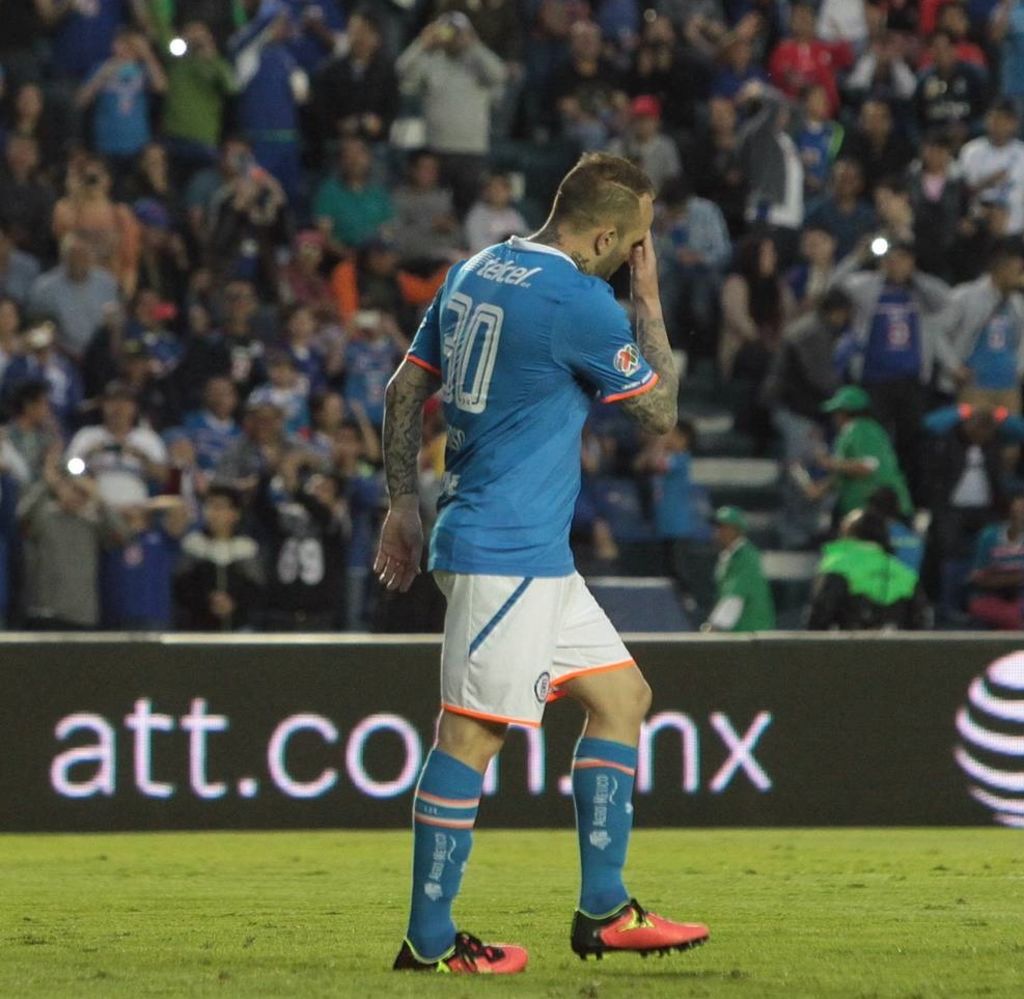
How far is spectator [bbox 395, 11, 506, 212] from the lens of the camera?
63.1ft

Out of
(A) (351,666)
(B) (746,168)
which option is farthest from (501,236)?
(A) (351,666)

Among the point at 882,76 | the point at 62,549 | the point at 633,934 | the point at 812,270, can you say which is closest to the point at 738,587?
the point at 62,549

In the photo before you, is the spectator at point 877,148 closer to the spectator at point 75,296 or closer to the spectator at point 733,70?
the spectator at point 733,70

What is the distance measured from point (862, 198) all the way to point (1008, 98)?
201 centimetres

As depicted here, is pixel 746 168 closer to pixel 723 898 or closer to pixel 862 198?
pixel 862 198

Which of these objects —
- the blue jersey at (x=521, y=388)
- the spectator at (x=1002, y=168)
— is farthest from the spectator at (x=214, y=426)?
the blue jersey at (x=521, y=388)

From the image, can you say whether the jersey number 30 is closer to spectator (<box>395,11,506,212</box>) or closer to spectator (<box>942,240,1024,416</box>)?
spectator (<box>942,240,1024,416</box>)

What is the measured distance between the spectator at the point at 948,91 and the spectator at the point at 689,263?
9.73 ft

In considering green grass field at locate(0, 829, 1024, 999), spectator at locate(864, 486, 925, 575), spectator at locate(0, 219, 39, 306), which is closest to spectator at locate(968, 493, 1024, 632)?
spectator at locate(864, 486, 925, 575)

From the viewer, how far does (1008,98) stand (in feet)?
69.3

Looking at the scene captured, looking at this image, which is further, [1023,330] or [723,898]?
[1023,330]

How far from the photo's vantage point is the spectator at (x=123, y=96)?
1834 centimetres

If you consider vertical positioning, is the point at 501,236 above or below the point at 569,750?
above

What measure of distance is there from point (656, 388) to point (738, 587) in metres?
8.66
